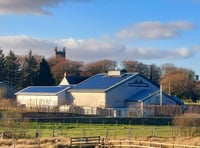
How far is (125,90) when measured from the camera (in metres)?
82.5

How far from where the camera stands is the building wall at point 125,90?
266 feet

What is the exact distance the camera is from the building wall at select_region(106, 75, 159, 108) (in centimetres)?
8112

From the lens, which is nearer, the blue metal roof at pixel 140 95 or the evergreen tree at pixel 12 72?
the blue metal roof at pixel 140 95

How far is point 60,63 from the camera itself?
125 m

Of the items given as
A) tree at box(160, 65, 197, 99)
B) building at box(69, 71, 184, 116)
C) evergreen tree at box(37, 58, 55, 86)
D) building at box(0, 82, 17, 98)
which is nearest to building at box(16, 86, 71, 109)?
building at box(69, 71, 184, 116)

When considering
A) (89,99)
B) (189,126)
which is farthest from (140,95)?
(189,126)

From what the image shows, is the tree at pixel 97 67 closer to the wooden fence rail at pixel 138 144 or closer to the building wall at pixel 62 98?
the building wall at pixel 62 98

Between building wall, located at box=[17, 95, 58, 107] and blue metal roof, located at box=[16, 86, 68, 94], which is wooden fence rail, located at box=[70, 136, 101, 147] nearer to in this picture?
building wall, located at box=[17, 95, 58, 107]

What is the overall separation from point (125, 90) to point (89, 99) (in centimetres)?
552

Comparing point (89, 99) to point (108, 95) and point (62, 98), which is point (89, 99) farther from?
point (62, 98)

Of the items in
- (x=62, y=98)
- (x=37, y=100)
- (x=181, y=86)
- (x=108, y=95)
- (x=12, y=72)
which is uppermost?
(x=12, y=72)

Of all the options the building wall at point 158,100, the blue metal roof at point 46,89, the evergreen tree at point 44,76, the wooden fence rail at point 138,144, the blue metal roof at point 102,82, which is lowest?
the wooden fence rail at point 138,144

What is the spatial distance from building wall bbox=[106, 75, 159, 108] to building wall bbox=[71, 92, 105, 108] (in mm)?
933

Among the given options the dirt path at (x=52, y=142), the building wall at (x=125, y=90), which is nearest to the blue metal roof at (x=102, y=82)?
the building wall at (x=125, y=90)
